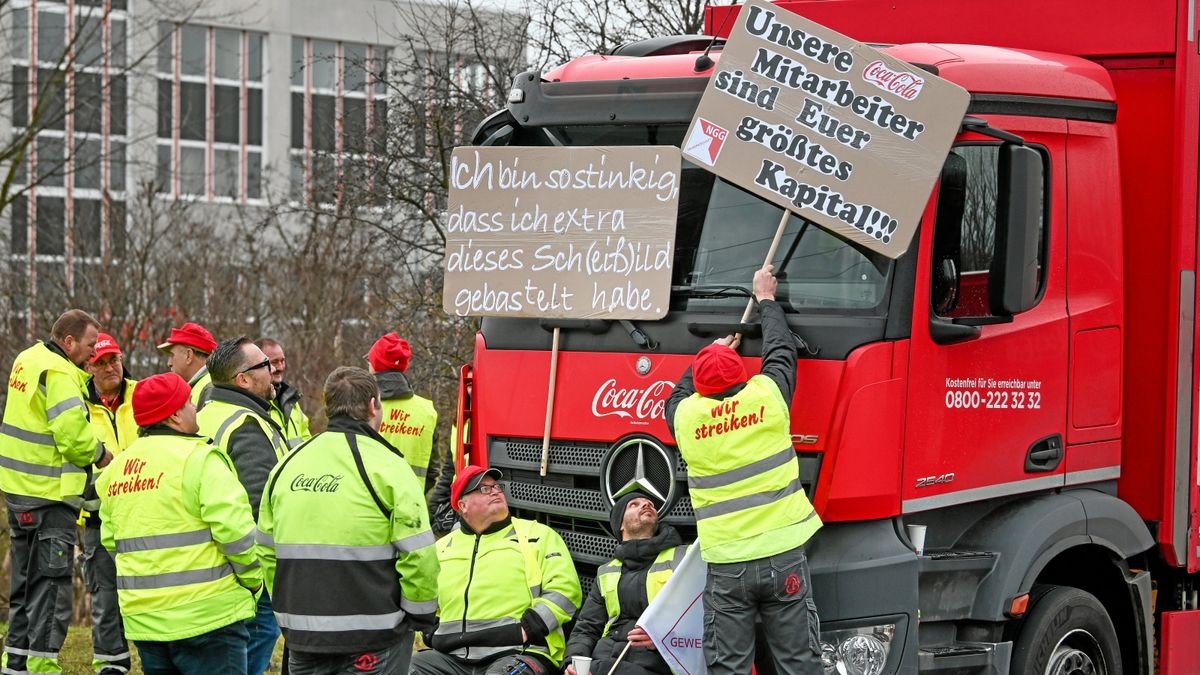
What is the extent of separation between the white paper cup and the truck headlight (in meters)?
0.32

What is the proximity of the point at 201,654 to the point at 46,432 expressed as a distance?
9.08 ft

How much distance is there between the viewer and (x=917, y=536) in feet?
19.0

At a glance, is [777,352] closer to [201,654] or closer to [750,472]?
[750,472]

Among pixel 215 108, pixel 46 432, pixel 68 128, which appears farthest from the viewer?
pixel 215 108

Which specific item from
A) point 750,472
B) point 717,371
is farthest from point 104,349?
point 750,472

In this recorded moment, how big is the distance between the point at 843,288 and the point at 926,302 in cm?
32

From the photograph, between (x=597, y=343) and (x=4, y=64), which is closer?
(x=597, y=343)

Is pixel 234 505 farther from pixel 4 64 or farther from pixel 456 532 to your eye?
pixel 4 64

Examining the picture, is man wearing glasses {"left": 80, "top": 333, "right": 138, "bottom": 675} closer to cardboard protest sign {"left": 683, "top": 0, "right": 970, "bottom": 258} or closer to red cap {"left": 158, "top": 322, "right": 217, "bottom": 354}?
red cap {"left": 158, "top": 322, "right": 217, "bottom": 354}

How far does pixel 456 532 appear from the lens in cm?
695

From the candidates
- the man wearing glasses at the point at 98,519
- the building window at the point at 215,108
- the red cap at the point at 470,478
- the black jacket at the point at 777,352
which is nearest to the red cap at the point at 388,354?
the man wearing glasses at the point at 98,519

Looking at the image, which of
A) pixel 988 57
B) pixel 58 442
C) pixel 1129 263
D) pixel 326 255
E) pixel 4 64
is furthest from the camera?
pixel 4 64

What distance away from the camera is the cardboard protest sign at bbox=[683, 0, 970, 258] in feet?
18.9

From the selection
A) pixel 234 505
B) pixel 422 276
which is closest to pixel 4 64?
pixel 422 276
